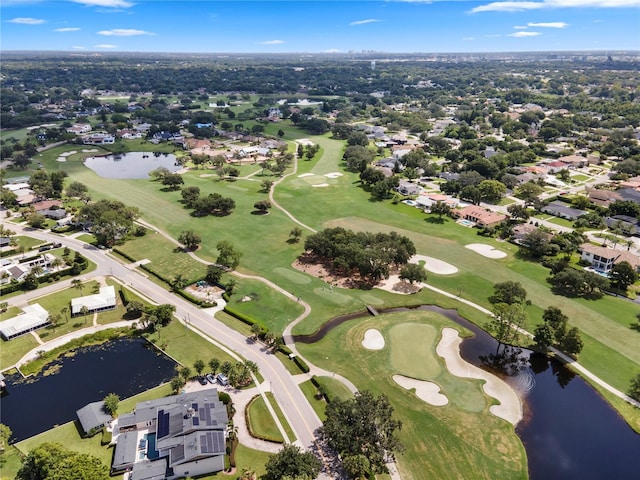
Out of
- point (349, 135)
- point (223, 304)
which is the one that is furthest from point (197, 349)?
point (349, 135)

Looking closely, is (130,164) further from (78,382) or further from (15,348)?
(78,382)

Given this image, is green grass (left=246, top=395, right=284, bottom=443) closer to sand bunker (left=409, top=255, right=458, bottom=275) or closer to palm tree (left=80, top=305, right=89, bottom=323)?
palm tree (left=80, top=305, right=89, bottom=323)

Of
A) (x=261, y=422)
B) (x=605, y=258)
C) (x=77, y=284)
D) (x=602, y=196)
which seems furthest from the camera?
(x=602, y=196)

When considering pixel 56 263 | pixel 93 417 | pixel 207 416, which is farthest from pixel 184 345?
pixel 56 263

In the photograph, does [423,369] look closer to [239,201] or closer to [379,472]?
[379,472]

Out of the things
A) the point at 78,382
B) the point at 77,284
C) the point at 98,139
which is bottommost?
the point at 78,382

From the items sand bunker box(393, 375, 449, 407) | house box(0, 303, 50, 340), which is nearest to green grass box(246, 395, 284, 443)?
sand bunker box(393, 375, 449, 407)

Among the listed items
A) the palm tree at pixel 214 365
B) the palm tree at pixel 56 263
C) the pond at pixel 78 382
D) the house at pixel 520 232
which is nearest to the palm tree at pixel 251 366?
the palm tree at pixel 214 365
